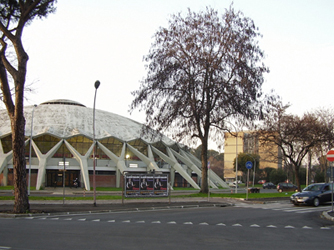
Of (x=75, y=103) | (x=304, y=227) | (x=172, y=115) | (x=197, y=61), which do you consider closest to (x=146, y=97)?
(x=172, y=115)

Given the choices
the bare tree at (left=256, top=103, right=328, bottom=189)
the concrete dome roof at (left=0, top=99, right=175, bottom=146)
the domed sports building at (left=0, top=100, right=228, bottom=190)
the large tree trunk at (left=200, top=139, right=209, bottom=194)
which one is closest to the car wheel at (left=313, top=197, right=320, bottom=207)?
the large tree trunk at (left=200, top=139, right=209, bottom=194)

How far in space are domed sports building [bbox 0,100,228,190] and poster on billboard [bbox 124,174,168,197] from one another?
68.3ft

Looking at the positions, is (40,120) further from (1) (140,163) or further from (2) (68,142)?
(1) (140,163)

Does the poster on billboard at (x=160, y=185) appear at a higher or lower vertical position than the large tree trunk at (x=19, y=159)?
lower

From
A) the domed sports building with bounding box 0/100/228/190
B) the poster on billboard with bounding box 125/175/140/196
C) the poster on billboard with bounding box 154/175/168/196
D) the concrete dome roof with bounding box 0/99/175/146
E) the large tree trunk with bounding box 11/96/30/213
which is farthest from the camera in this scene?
the concrete dome roof with bounding box 0/99/175/146

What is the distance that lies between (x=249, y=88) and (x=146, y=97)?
890 cm

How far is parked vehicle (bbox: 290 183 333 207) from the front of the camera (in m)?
23.2

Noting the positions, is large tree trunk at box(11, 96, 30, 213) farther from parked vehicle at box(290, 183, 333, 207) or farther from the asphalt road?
parked vehicle at box(290, 183, 333, 207)

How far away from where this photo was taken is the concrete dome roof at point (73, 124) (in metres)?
50.6

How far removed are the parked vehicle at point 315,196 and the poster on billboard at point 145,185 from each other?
28.6 ft

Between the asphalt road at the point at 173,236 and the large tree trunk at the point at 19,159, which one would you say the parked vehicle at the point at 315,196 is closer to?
the asphalt road at the point at 173,236

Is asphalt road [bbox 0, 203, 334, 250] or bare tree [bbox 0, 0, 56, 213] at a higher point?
bare tree [bbox 0, 0, 56, 213]

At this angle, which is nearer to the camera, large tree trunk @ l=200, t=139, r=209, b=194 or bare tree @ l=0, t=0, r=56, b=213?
bare tree @ l=0, t=0, r=56, b=213

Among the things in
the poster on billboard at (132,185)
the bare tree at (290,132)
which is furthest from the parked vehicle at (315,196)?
the bare tree at (290,132)
